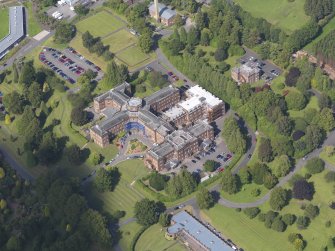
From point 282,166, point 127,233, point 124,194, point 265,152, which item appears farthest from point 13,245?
point 282,166

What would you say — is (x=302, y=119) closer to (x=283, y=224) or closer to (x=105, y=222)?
(x=283, y=224)

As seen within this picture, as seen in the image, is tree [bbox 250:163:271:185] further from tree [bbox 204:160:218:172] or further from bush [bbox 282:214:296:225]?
bush [bbox 282:214:296:225]

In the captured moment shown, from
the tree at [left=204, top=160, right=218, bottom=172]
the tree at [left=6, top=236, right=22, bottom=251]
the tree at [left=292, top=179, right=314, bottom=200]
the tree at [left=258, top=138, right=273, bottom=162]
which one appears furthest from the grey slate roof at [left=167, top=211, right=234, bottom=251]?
the tree at [left=6, top=236, right=22, bottom=251]

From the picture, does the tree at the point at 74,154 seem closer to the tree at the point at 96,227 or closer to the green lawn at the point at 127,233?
the tree at the point at 96,227

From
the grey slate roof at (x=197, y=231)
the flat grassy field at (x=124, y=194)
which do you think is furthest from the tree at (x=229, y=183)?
the flat grassy field at (x=124, y=194)

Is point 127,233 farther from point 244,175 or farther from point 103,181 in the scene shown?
point 244,175
